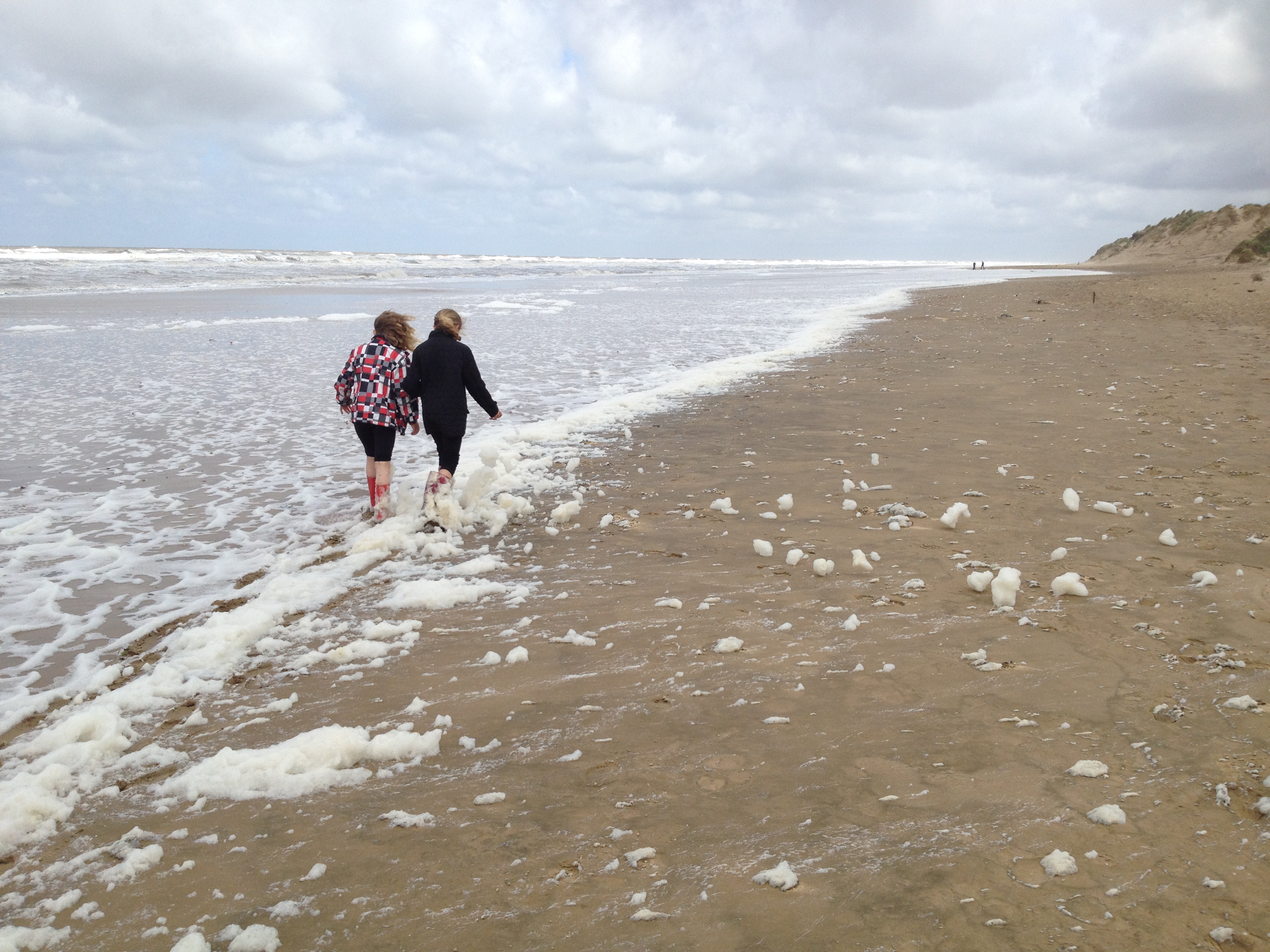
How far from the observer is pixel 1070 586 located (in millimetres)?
4469

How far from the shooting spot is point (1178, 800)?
9.04 feet

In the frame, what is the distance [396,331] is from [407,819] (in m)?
4.87

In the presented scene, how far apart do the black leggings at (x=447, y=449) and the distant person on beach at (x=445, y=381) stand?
17 millimetres

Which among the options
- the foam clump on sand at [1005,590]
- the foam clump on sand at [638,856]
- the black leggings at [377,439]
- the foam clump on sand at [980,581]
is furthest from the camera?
the black leggings at [377,439]

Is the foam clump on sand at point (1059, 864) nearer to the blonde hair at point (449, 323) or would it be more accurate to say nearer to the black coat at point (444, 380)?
the black coat at point (444, 380)

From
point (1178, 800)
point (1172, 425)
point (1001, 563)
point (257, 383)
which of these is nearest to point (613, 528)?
point (1001, 563)

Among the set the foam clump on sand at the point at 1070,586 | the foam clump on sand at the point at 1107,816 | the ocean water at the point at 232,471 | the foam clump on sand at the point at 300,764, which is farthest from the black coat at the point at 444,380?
the foam clump on sand at the point at 1107,816

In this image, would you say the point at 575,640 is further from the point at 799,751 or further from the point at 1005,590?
the point at 1005,590

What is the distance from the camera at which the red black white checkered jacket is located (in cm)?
673

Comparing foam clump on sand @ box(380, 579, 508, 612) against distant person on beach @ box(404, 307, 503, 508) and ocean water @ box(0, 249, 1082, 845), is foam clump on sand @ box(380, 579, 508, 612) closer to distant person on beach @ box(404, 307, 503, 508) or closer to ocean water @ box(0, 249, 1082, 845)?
ocean water @ box(0, 249, 1082, 845)

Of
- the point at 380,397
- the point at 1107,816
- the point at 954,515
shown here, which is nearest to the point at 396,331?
Result: the point at 380,397

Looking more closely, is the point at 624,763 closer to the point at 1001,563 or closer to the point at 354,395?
the point at 1001,563

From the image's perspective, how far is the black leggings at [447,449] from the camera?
680 centimetres

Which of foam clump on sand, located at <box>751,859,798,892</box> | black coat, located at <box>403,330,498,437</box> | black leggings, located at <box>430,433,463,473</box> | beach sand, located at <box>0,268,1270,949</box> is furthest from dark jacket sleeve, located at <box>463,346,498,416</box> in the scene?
foam clump on sand, located at <box>751,859,798,892</box>
